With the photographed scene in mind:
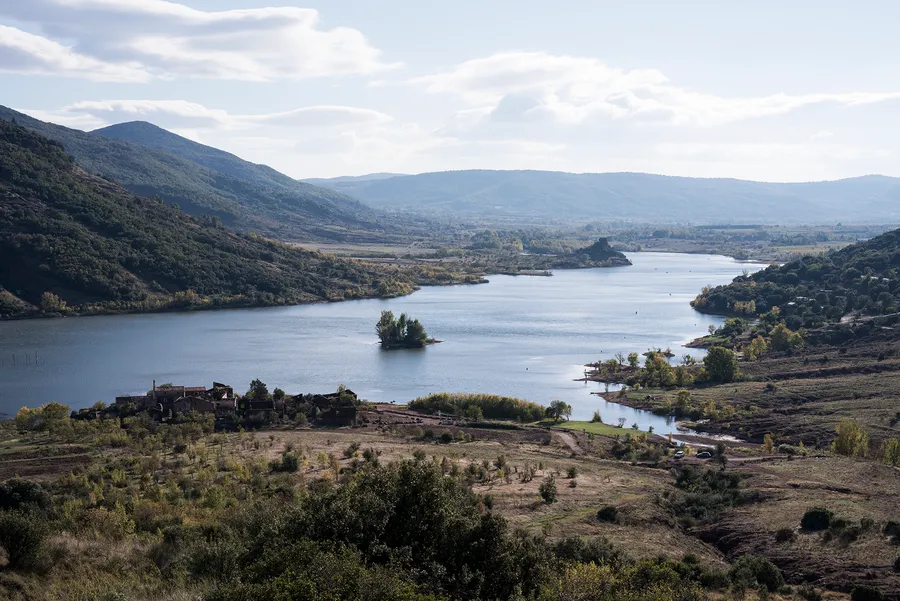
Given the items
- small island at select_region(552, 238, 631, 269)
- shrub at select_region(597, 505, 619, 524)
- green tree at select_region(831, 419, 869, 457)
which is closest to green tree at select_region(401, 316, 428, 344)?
green tree at select_region(831, 419, 869, 457)

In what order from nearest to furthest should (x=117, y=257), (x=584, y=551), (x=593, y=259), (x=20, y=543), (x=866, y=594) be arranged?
(x=20, y=543)
(x=866, y=594)
(x=584, y=551)
(x=117, y=257)
(x=593, y=259)

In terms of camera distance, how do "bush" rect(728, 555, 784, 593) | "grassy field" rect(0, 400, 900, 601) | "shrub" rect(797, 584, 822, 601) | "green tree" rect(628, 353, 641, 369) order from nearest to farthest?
1. "grassy field" rect(0, 400, 900, 601)
2. "shrub" rect(797, 584, 822, 601)
3. "bush" rect(728, 555, 784, 593)
4. "green tree" rect(628, 353, 641, 369)

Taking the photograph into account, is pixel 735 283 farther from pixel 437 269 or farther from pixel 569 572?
pixel 569 572

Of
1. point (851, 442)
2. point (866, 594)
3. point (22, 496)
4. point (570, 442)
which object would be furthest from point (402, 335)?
point (866, 594)

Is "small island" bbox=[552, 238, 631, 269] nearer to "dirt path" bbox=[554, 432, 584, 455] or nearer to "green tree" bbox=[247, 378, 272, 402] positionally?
"green tree" bbox=[247, 378, 272, 402]

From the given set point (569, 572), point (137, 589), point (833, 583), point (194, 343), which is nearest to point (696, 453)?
point (833, 583)

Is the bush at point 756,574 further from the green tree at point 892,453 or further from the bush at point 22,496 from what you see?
the green tree at point 892,453

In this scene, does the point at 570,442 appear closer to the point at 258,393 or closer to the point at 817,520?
the point at 258,393
